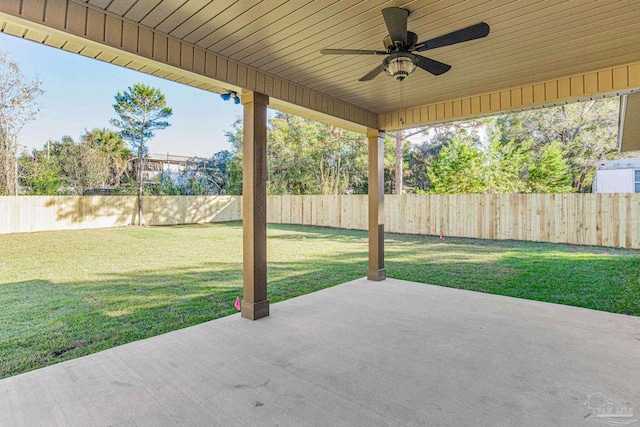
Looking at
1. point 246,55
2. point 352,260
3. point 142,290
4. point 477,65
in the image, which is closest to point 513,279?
point 352,260

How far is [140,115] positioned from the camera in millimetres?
14625

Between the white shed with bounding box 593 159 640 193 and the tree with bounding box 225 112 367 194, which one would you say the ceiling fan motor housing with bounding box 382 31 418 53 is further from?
the tree with bounding box 225 112 367 194

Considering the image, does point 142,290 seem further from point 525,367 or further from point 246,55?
point 525,367

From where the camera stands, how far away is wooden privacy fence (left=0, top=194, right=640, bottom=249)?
7523mm

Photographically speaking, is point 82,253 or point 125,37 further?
point 82,253

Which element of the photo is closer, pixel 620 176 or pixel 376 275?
pixel 376 275

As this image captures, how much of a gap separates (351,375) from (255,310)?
1392mm

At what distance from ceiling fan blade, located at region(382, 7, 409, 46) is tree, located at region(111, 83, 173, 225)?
1413cm

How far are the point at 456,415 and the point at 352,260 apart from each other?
516cm

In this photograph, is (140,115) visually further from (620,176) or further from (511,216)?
(620,176)

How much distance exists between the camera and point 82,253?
7.26 metres

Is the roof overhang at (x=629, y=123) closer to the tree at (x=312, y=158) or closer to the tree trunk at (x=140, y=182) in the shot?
the tree at (x=312, y=158)

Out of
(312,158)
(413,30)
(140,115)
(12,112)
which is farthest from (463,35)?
(140,115)

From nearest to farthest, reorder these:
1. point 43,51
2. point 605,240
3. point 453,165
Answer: point 605,240 → point 453,165 → point 43,51
